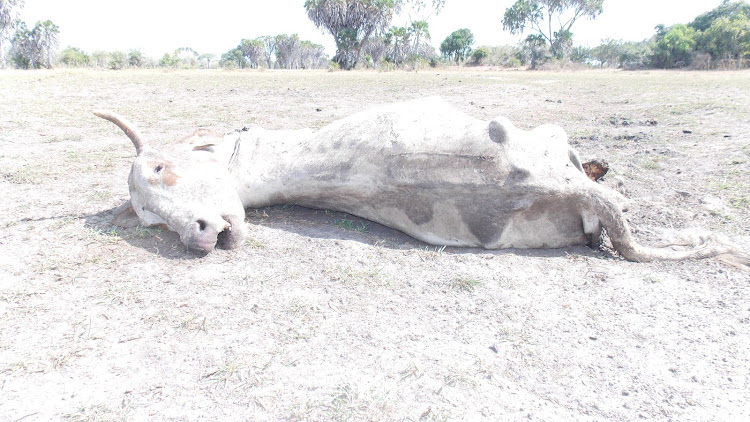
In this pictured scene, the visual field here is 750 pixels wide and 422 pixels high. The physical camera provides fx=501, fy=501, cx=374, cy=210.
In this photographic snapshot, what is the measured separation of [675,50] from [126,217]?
1342 inches

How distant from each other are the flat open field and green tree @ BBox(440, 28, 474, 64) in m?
52.6

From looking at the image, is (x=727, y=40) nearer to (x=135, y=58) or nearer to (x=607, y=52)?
(x=607, y=52)

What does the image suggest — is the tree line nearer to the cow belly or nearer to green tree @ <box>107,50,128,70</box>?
green tree @ <box>107,50,128,70</box>

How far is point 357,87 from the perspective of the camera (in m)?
14.0

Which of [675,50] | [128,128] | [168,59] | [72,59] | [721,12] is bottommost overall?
[128,128]

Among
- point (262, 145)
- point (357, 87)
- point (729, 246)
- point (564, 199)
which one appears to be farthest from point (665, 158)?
point (357, 87)

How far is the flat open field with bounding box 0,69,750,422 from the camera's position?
6.29 feet

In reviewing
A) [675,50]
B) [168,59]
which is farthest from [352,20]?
[675,50]

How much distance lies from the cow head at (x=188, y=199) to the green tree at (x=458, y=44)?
53.3 m

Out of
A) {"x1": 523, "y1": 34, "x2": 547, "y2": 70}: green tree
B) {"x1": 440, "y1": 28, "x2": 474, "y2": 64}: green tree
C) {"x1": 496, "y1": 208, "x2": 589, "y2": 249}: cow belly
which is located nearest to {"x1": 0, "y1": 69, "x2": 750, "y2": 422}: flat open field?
{"x1": 496, "y1": 208, "x2": 589, "y2": 249}: cow belly

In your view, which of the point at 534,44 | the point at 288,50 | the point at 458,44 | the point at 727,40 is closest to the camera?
the point at 727,40

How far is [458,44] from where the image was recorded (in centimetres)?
5381

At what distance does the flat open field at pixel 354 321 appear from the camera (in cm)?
192

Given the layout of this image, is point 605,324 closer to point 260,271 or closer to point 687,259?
point 687,259
